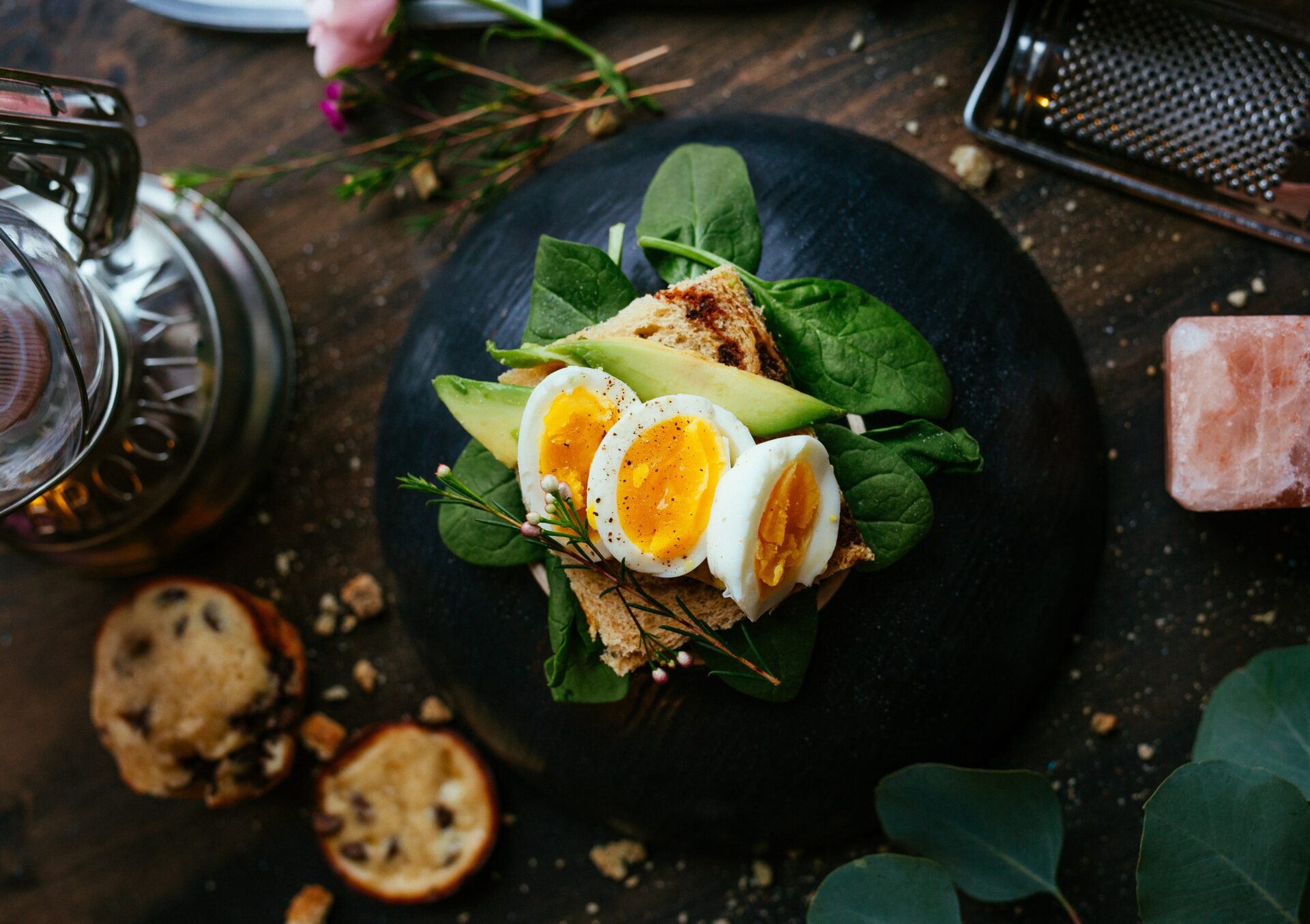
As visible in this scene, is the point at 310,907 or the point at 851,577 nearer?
the point at 851,577

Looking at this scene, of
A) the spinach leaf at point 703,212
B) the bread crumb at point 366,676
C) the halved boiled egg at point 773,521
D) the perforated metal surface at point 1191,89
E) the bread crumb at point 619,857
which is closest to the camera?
the halved boiled egg at point 773,521

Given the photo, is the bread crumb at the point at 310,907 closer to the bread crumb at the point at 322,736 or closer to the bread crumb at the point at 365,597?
the bread crumb at the point at 322,736

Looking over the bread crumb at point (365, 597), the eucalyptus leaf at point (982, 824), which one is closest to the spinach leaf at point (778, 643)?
the eucalyptus leaf at point (982, 824)

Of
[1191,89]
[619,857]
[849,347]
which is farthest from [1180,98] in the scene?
[619,857]

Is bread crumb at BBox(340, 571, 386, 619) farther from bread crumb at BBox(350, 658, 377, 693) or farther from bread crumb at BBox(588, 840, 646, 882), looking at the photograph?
bread crumb at BBox(588, 840, 646, 882)

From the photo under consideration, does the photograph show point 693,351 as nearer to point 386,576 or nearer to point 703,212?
point 703,212

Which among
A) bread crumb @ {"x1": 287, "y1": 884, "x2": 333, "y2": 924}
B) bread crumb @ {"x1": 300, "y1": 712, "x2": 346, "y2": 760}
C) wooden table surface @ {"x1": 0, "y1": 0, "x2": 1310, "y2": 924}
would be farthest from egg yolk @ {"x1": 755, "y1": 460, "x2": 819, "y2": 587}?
bread crumb @ {"x1": 287, "y1": 884, "x2": 333, "y2": 924}
